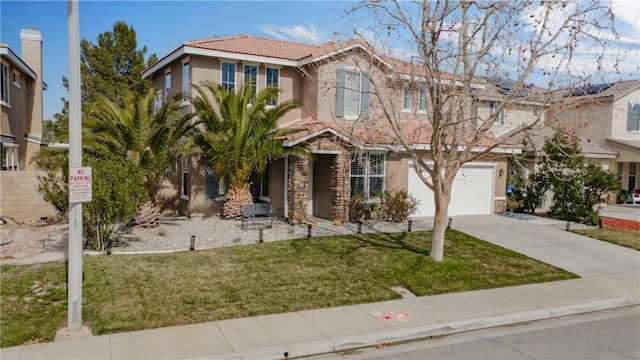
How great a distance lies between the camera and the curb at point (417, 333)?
6828mm

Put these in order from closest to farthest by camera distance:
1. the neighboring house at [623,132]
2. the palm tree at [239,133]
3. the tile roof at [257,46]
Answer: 1. the palm tree at [239,133]
2. the tile roof at [257,46]
3. the neighboring house at [623,132]

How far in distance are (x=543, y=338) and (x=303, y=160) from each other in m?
9.82

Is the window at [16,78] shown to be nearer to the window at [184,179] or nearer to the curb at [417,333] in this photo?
the window at [184,179]

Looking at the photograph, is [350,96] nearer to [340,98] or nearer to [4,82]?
[340,98]

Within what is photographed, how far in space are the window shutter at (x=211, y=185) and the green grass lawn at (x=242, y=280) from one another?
18.6 ft

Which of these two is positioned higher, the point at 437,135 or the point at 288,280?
the point at 437,135

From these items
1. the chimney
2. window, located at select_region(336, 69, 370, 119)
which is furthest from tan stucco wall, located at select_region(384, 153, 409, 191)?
the chimney

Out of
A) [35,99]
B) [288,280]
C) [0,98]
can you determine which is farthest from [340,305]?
[35,99]

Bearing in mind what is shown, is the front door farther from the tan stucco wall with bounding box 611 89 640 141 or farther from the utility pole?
the tan stucco wall with bounding box 611 89 640 141


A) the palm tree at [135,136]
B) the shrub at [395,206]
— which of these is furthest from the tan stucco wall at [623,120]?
the palm tree at [135,136]

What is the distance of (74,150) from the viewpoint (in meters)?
7.07

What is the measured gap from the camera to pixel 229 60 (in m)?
18.1

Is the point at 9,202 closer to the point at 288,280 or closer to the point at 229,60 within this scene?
the point at 229,60

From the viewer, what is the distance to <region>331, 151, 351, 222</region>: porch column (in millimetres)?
16781
